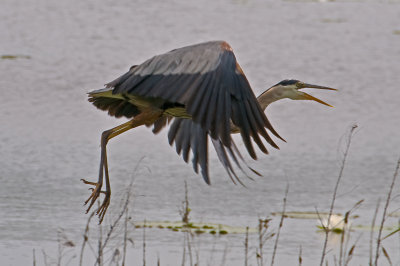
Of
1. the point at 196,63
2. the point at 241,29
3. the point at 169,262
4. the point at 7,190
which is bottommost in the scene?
the point at 169,262

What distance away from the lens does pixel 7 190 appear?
693cm

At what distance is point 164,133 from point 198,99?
156 inches

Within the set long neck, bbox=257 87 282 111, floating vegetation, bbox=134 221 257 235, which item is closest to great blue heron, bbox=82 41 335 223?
floating vegetation, bbox=134 221 257 235

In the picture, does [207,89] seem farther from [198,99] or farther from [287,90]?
[287,90]

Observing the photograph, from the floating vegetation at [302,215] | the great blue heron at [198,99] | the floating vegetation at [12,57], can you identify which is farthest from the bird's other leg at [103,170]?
the floating vegetation at [12,57]

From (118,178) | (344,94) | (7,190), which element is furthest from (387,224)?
(344,94)

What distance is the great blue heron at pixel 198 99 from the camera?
15.9ft

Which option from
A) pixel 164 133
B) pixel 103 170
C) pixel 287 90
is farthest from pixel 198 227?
pixel 164 133

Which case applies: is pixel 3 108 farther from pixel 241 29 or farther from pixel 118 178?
pixel 241 29

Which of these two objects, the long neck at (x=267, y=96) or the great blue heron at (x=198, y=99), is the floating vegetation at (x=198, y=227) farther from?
the long neck at (x=267, y=96)

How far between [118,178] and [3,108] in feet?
7.09

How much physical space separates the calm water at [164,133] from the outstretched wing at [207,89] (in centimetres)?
53

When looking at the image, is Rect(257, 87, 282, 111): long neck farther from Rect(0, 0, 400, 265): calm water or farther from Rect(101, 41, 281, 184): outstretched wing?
Rect(101, 41, 281, 184): outstretched wing

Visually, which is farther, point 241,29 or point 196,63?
point 241,29
